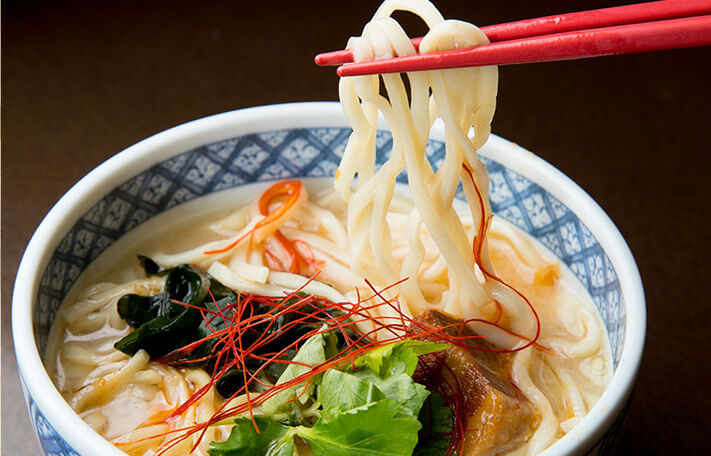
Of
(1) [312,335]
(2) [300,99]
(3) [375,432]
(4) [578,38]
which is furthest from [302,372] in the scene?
(2) [300,99]

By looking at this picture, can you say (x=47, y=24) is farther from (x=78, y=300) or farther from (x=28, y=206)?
(x=78, y=300)

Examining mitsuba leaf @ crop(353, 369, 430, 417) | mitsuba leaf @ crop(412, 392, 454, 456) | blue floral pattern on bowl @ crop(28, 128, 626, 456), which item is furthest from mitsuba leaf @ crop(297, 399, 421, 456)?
blue floral pattern on bowl @ crop(28, 128, 626, 456)

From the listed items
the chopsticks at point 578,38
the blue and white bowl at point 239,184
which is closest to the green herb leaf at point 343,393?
the blue and white bowl at point 239,184

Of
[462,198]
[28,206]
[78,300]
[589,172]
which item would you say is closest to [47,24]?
[28,206]

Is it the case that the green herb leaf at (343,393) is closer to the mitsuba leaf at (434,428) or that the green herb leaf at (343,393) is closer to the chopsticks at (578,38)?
the mitsuba leaf at (434,428)

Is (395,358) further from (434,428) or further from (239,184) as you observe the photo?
(239,184)

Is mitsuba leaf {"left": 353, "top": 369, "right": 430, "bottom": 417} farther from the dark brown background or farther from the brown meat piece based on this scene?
the dark brown background
